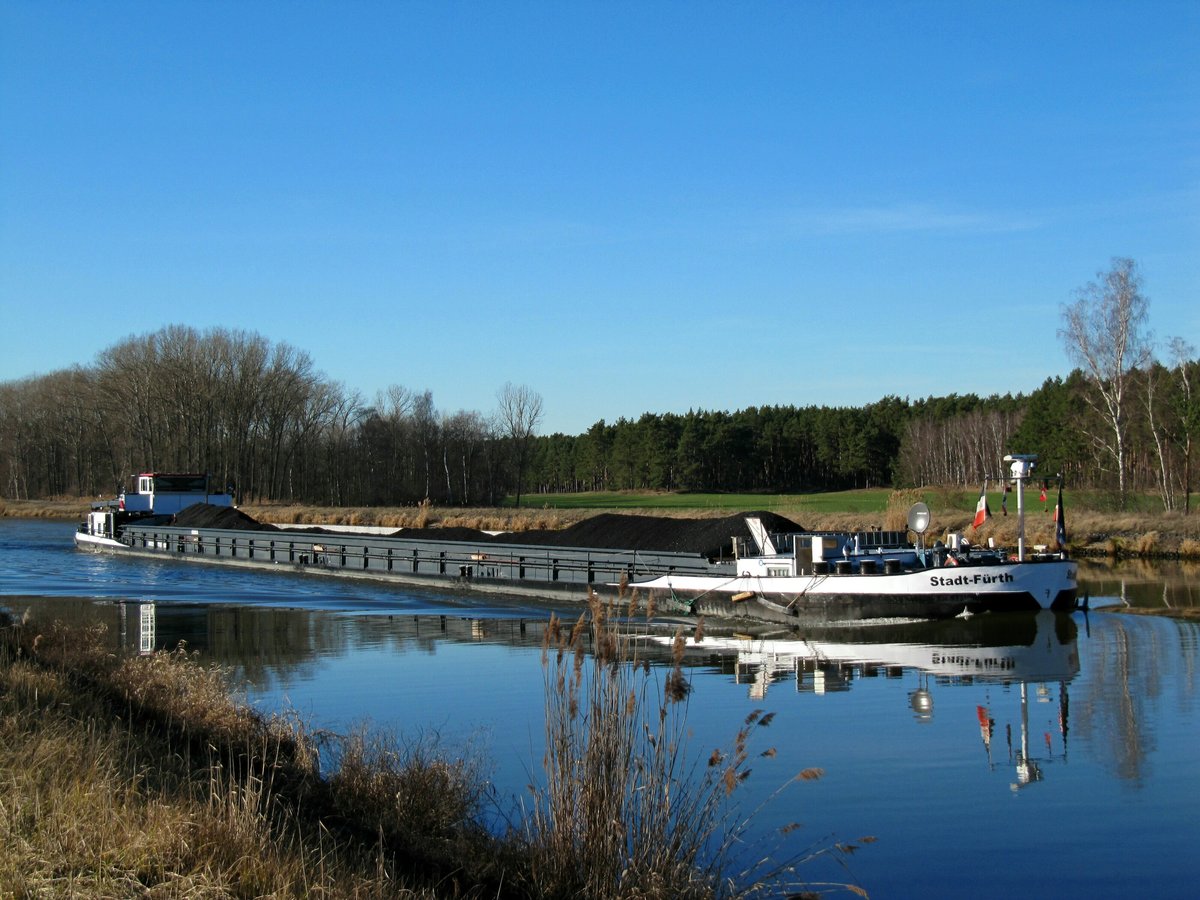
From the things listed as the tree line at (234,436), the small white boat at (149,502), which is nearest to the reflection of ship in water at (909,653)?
the small white boat at (149,502)

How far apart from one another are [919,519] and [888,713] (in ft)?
33.9

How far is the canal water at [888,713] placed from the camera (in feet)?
27.6

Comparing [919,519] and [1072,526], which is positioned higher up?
[919,519]

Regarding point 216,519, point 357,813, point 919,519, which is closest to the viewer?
point 357,813

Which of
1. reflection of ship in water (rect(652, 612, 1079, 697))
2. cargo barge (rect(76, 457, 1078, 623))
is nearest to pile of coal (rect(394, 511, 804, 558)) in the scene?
cargo barge (rect(76, 457, 1078, 623))

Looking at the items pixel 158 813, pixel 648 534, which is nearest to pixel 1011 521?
pixel 648 534

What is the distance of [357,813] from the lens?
7.79m

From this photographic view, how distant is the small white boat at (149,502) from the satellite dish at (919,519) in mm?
34821

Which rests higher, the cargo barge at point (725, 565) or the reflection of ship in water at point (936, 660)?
the cargo barge at point (725, 565)

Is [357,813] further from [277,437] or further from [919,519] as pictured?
[277,437]

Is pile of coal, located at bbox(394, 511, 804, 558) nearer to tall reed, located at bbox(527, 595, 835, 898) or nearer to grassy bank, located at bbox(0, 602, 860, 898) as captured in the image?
grassy bank, located at bbox(0, 602, 860, 898)

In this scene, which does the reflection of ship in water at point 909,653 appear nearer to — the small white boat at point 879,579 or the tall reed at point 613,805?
the small white boat at point 879,579

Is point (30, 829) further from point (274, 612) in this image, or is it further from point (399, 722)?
point (274, 612)

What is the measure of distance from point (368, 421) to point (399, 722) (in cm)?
8277
